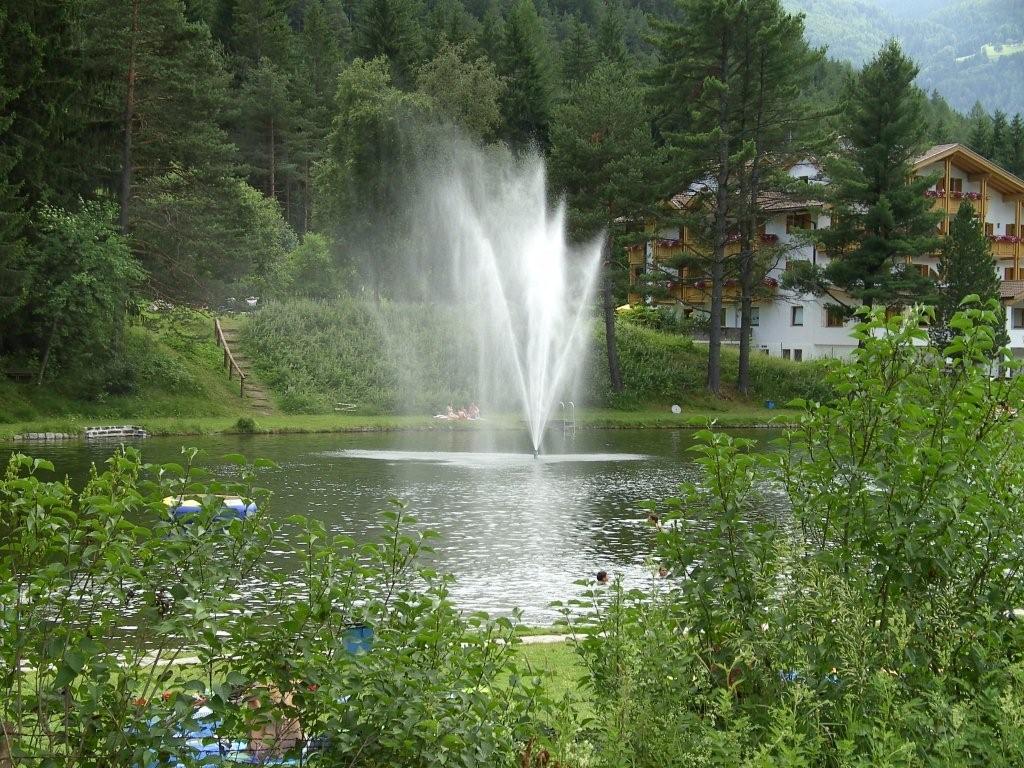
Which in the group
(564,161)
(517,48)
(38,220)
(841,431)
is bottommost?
(841,431)

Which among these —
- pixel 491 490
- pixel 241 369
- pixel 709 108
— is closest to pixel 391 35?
pixel 709 108

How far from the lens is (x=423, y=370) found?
163 ft

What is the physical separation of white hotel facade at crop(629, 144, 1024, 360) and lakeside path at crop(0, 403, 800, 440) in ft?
50.4

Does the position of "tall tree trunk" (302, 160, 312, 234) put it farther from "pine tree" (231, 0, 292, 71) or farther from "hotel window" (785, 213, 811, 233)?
"hotel window" (785, 213, 811, 233)

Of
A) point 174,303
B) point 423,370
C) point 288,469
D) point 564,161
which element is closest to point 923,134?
point 564,161

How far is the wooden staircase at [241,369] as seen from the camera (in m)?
43.5

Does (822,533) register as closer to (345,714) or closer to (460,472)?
(345,714)

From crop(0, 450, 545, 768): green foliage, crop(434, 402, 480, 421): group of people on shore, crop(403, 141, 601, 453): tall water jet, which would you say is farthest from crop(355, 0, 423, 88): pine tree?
crop(0, 450, 545, 768): green foliage

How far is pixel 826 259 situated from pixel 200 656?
63.8 meters

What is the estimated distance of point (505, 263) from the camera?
5134 cm

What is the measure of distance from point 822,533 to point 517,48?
6727cm

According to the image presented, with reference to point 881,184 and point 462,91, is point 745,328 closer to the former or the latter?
point 881,184

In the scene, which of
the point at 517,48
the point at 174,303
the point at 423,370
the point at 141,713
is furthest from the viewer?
the point at 517,48

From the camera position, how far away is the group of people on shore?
43.9 m
